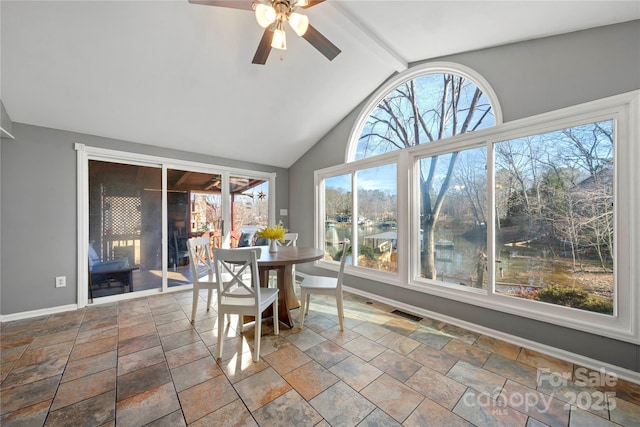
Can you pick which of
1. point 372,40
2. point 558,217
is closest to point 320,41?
point 372,40

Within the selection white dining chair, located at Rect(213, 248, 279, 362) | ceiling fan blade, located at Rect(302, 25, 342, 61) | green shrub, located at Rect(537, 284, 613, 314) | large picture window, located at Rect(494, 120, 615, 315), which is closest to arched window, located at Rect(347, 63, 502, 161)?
large picture window, located at Rect(494, 120, 615, 315)

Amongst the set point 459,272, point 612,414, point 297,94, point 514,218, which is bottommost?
point 612,414

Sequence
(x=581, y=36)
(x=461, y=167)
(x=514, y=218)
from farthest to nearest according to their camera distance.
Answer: (x=461, y=167), (x=514, y=218), (x=581, y=36)

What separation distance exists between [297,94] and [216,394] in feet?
10.9

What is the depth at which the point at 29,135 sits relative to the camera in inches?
109

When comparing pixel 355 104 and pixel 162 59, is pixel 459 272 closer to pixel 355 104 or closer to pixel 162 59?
pixel 355 104

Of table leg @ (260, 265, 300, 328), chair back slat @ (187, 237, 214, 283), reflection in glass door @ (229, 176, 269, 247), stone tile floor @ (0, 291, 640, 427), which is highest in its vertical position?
reflection in glass door @ (229, 176, 269, 247)

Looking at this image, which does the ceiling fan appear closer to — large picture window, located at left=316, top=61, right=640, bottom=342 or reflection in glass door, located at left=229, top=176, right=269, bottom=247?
large picture window, located at left=316, top=61, right=640, bottom=342

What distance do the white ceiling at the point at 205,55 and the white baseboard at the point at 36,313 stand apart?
2.23 meters

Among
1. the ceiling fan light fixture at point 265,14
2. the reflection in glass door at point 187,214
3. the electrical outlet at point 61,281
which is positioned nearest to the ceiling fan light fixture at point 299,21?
the ceiling fan light fixture at point 265,14

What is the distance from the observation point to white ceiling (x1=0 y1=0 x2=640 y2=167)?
1.90 metres

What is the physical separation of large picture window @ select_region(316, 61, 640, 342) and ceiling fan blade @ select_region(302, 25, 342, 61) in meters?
1.57

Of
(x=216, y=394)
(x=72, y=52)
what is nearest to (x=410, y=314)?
(x=216, y=394)

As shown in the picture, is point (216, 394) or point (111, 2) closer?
point (216, 394)
